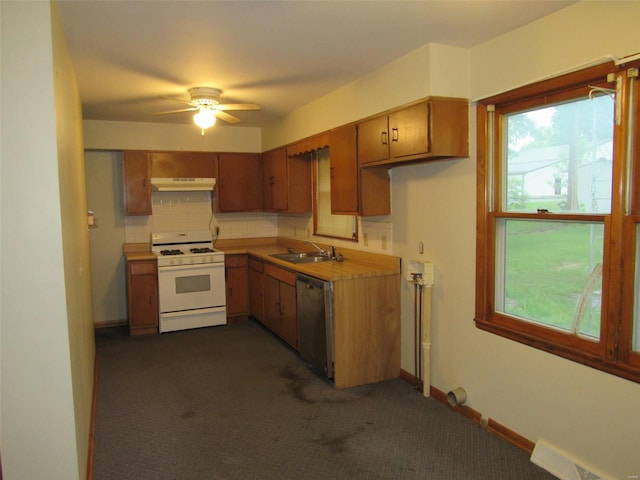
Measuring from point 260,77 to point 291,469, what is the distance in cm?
281

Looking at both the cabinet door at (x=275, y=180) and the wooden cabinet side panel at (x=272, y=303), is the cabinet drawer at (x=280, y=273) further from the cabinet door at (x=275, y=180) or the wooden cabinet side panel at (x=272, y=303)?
the cabinet door at (x=275, y=180)

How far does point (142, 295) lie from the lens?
519 centimetres

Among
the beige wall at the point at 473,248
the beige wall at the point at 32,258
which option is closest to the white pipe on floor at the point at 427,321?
the beige wall at the point at 473,248

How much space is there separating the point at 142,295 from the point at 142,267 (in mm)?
316

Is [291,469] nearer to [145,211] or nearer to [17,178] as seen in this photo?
[17,178]

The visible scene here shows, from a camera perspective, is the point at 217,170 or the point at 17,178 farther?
the point at 217,170

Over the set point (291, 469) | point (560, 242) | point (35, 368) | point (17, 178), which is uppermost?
point (17, 178)

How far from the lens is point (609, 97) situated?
227 cm

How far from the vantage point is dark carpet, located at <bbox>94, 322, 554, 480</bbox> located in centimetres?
258

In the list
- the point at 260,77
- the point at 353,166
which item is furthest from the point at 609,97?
the point at 260,77

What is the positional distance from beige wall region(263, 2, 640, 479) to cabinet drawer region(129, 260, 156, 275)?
269 centimetres

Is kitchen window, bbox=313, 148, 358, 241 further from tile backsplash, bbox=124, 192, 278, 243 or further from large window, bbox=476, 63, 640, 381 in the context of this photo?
large window, bbox=476, 63, 640, 381

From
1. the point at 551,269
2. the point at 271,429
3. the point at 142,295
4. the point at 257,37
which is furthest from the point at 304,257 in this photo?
Answer: the point at 551,269

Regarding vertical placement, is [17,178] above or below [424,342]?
above
